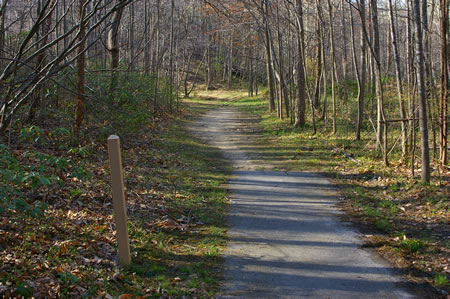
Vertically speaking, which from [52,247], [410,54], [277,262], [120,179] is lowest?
[277,262]

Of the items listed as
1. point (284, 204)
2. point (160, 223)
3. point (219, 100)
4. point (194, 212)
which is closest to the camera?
point (160, 223)

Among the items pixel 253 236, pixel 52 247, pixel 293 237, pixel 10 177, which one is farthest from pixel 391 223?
pixel 10 177

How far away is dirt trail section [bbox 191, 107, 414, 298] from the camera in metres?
4.70

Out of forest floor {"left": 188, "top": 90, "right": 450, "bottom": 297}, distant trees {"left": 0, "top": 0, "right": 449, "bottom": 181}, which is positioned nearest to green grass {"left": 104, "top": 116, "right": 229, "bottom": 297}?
distant trees {"left": 0, "top": 0, "right": 449, "bottom": 181}

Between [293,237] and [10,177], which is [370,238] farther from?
[10,177]

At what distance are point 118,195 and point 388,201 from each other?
543 centimetres

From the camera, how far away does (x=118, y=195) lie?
15.8 feet

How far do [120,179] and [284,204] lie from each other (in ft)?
13.7

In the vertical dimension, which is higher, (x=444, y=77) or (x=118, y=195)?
(x=444, y=77)

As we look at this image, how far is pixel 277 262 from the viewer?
214 inches

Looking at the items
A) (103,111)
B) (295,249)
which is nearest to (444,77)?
(295,249)

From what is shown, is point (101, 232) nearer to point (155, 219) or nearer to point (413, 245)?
point (155, 219)

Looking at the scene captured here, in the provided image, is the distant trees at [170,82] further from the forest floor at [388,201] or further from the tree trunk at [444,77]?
the forest floor at [388,201]

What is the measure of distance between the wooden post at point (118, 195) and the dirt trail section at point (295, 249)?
124cm
